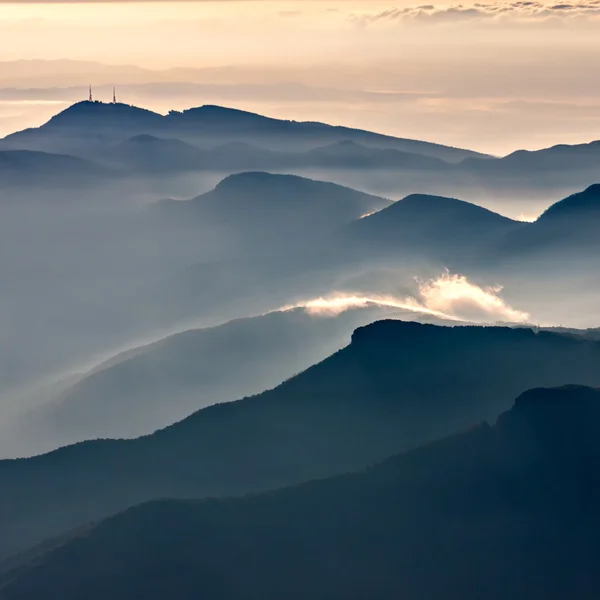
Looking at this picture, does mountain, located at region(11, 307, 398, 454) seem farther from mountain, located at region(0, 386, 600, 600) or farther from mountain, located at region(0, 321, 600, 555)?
mountain, located at region(0, 386, 600, 600)

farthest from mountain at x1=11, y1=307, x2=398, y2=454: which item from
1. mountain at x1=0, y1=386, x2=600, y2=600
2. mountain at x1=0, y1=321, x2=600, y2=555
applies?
mountain at x1=0, y1=386, x2=600, y2=600

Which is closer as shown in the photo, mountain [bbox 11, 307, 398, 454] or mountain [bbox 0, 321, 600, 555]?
mountain [bbox 0, 321, 600, 555]

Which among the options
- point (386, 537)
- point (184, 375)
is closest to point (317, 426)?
point (386, 537)

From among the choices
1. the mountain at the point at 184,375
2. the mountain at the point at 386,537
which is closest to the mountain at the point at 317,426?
the mountain at the point at 386,537

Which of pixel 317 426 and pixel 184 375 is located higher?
pixel 317 426

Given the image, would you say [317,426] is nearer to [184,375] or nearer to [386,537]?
[386,537]

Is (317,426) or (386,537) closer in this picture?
(386,537)

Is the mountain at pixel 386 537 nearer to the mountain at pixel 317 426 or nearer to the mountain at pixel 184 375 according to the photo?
the mountain at pixel 317 426

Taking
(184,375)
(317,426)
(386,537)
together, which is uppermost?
(317,426)
